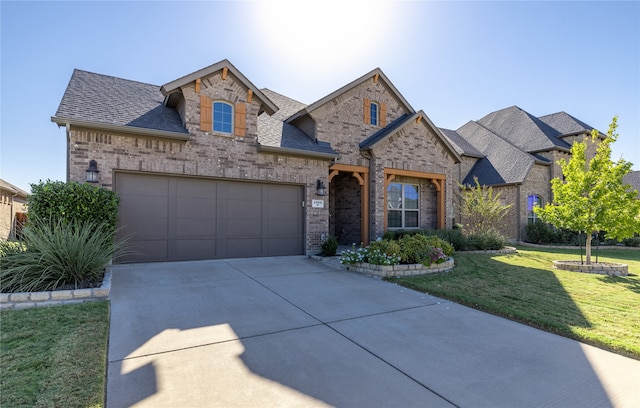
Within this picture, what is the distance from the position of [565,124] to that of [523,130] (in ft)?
9.75

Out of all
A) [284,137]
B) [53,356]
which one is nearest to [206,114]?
[284,137]

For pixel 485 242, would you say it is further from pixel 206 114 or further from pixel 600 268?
pixel 206 114

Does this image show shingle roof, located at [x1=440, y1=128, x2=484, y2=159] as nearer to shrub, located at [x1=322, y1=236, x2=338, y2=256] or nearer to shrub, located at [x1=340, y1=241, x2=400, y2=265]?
shrub, located at [x1=322, y1=236, x2=338, y2=256]

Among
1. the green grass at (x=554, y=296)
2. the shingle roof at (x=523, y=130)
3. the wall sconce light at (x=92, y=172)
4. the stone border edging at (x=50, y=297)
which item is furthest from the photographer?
the shingle roof at (x=523, y=130)

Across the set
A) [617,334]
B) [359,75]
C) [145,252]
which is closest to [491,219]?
[359,75]

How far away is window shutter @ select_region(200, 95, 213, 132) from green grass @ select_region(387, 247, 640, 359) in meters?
6.64

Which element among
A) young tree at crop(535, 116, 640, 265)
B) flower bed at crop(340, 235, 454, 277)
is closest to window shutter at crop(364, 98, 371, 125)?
flower bed at crop(340, 235, 454, 277)

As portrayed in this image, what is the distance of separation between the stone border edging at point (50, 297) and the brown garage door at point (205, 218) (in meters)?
3.18

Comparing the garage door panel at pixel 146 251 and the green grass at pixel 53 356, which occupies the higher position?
the garage door panel at pixel 146 251

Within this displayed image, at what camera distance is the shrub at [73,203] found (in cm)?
677

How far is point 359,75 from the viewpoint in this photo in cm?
1321

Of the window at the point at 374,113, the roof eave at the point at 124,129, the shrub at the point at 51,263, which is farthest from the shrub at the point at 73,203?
the window at the point at 374,113

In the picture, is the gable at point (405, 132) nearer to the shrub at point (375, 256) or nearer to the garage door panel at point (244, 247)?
the shrub at point (375, 256)

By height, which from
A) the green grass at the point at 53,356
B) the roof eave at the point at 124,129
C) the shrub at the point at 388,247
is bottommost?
the green grass at the point at 53,356
